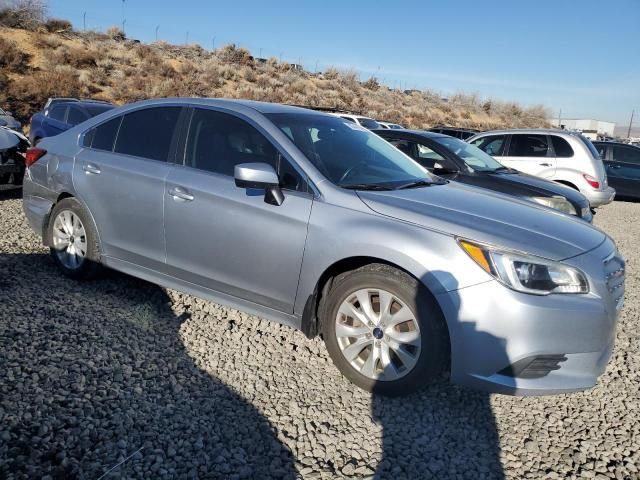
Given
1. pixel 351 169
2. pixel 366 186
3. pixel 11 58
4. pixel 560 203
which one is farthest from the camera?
pixel 11 58

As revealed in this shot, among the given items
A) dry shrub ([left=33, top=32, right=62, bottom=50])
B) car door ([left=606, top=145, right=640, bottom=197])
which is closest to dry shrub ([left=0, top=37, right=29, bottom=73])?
dry shrub ([left=33, top=32, right=62, bottom=50])

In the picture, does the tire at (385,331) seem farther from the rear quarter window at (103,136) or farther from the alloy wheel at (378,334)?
the rear quarter window at (103,136)

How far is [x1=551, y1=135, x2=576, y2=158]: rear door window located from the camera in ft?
33.0

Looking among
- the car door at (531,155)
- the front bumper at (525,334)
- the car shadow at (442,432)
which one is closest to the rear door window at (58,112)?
the car door at (531,155)

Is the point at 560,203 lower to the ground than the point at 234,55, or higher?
lower

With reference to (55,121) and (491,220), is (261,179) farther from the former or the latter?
(55,121)

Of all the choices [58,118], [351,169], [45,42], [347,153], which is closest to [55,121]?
[58,118]

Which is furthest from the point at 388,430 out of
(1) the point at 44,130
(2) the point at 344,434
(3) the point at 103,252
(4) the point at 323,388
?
(1) the point at 44,130

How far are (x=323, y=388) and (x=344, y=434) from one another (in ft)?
1.52

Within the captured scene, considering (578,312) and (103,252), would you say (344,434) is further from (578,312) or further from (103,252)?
(103,252)

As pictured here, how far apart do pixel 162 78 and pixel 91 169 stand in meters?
27.9

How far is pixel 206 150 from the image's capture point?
3846 millimetres

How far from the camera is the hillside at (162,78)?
2511 cm

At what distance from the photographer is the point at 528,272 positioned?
278cm
